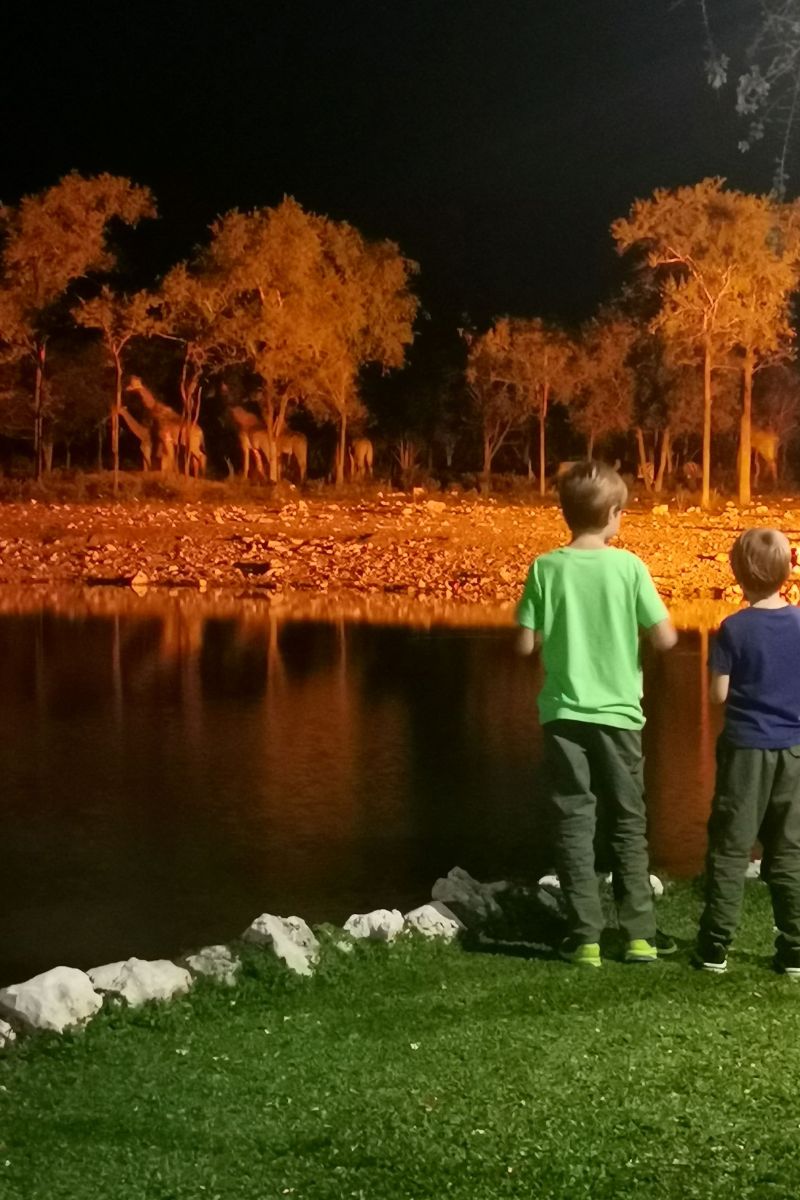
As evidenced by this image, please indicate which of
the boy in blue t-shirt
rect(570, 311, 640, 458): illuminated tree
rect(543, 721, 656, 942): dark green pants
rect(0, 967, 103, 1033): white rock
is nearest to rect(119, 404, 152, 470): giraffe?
rect(570, 311, 640, 458): illuminated tree

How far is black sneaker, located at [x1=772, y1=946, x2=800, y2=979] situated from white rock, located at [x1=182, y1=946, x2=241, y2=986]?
1811mm

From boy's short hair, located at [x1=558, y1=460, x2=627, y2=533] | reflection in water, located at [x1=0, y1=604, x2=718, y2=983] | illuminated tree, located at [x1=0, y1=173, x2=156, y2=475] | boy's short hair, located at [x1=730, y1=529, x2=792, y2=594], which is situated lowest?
reflection in water, located at [x1=0, y1=604, x2=718, y2=983]

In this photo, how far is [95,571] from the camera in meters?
24.0

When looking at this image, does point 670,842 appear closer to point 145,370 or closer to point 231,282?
point 231,282

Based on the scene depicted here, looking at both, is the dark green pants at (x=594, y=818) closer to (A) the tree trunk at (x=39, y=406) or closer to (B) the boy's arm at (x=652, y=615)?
(B) the boy's arm at (x=652, y=615)

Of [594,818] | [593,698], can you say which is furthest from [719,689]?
[594,818]

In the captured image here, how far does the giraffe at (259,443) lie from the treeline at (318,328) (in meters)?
0.17

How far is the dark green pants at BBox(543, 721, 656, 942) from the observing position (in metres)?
5.54

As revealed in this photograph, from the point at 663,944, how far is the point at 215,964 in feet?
5.24

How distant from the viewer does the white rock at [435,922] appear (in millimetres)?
5969

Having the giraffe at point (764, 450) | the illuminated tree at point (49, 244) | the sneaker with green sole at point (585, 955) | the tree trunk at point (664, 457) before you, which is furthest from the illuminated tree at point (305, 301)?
the sneaker with green sole at point (585, 955)

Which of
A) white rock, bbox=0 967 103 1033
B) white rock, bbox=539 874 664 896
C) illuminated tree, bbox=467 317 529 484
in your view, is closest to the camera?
white rock, bbox=0 967 103 1033

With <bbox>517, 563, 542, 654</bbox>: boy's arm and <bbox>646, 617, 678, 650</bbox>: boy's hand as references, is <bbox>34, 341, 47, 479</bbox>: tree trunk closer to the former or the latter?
<bbox>517, 563, 542, 654</bbox>: boy's arm

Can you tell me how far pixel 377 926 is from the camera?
595 cm
